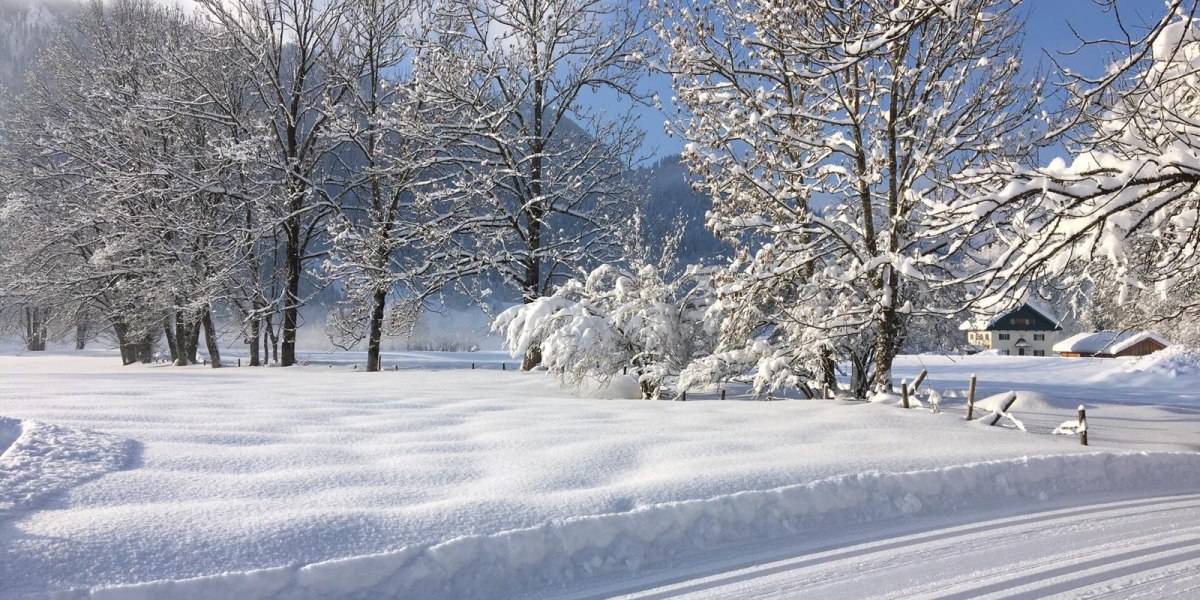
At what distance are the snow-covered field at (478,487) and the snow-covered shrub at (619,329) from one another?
9.03ft

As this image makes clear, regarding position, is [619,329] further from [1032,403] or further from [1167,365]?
[1167,365]

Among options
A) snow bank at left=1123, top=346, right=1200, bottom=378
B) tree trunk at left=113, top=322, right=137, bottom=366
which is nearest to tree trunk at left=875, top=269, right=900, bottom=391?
snow bank at left=1123, top=346, right=1200, bottom=378

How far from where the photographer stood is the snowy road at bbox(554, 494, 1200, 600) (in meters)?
4.04

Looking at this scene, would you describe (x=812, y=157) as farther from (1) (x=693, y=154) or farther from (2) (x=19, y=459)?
(2) (x=19, y=459)

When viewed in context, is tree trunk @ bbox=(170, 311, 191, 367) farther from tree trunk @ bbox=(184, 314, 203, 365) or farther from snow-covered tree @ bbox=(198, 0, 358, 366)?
snow-covered tree @ bbox=(198, 0, 358, 366)

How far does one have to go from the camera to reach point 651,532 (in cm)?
481

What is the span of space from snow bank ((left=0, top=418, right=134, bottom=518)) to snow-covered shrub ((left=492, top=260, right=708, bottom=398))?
7044 mm

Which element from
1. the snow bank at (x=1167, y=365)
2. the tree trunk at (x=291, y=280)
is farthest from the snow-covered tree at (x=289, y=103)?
Result: the snow bank at (x=1167, y=365)

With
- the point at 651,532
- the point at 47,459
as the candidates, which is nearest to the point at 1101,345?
the point at 651,532

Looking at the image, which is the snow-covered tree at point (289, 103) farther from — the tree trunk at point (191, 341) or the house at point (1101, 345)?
the house at point (1101, 345)

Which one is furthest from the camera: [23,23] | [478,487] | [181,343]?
[23,23]

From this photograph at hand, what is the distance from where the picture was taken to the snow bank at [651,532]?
3918 millimetres

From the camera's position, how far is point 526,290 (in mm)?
16438

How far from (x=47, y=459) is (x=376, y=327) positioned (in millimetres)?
13365
